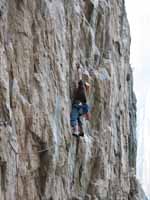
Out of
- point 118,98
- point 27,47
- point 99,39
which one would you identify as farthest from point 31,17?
point 118,98

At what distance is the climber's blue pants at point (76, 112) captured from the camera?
2228 cm

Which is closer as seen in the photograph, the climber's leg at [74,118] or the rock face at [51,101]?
the rock face at [51,101]

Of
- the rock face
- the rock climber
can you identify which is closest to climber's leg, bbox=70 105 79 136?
the rock climber

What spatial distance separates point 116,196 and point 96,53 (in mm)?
9694

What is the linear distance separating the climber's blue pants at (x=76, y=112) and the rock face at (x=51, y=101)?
1.44ft

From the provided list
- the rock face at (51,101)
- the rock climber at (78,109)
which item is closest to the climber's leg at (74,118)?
the rock climber at (78,109)

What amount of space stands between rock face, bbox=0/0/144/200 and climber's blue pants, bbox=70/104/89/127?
17.3 inches

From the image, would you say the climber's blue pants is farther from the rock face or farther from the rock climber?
the rock face

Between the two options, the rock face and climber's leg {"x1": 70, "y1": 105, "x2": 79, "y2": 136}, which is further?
climber's leg {"x1": 70, "y1": 105, "x2": 79, "y2": 136}

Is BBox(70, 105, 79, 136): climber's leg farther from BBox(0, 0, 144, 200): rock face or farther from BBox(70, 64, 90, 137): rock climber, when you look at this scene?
BBox(0, 0, 144, 200): rock face

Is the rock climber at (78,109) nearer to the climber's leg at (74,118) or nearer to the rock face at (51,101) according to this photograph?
the climber's leg at (74,118)

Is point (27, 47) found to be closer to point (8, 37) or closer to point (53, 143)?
point (8, 37)

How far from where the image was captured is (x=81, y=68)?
25219 millimetres

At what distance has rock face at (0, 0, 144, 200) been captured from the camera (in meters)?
17.9
